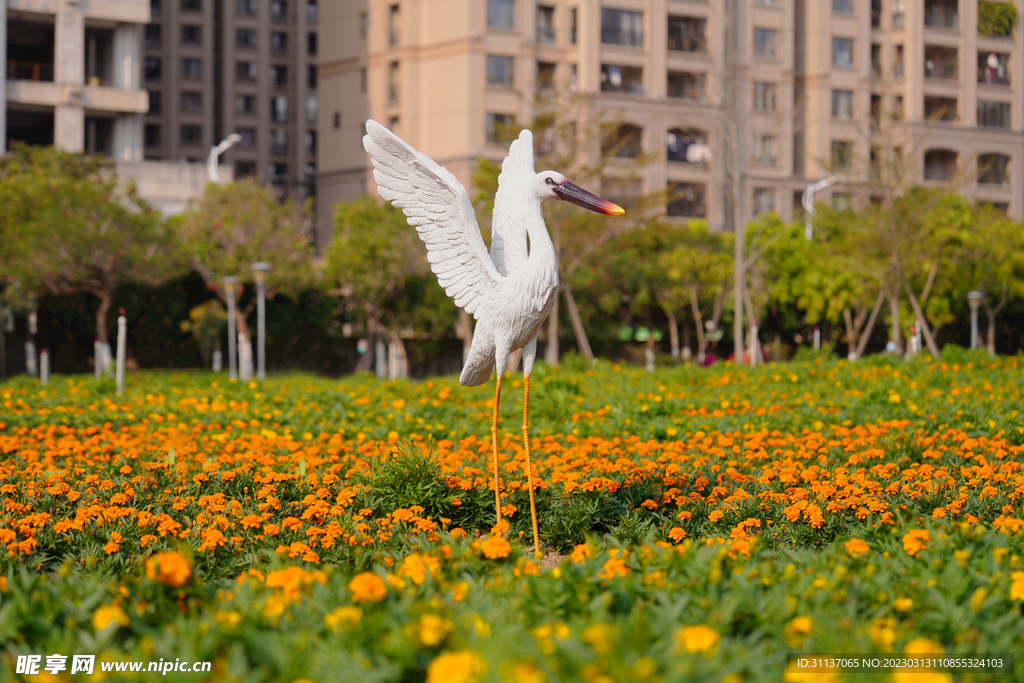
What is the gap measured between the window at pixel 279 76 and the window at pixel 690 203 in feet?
109

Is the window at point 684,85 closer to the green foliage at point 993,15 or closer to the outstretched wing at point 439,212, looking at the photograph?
the green foliage at point 993,15

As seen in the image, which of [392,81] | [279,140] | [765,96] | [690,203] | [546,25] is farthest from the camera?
[279,140]

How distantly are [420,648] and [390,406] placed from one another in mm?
7889

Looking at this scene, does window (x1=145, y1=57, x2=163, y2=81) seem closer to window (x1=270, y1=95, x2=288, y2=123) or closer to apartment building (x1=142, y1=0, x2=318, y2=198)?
apartment building (x1=142, y1=0, x2=318, y2=198)

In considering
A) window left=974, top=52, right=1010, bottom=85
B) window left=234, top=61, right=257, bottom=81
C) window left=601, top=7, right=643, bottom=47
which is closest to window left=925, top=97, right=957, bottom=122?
window left=974, top=52, right=1010, bottom=85

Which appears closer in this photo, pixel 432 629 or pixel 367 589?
pixel 432 629

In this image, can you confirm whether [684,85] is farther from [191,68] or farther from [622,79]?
[191,68]

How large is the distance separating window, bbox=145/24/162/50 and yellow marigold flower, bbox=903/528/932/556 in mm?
64739

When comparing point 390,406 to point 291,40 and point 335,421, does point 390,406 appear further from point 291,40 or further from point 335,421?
point 291,40

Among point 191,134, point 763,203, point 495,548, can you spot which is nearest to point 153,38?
point 191,134

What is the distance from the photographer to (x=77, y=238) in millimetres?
22984

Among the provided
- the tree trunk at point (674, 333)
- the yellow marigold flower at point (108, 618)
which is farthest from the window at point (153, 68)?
the yellow marigold flower at point (108, 618)

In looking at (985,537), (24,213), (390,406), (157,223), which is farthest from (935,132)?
(985,537)

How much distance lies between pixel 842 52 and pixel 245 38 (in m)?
38.7
